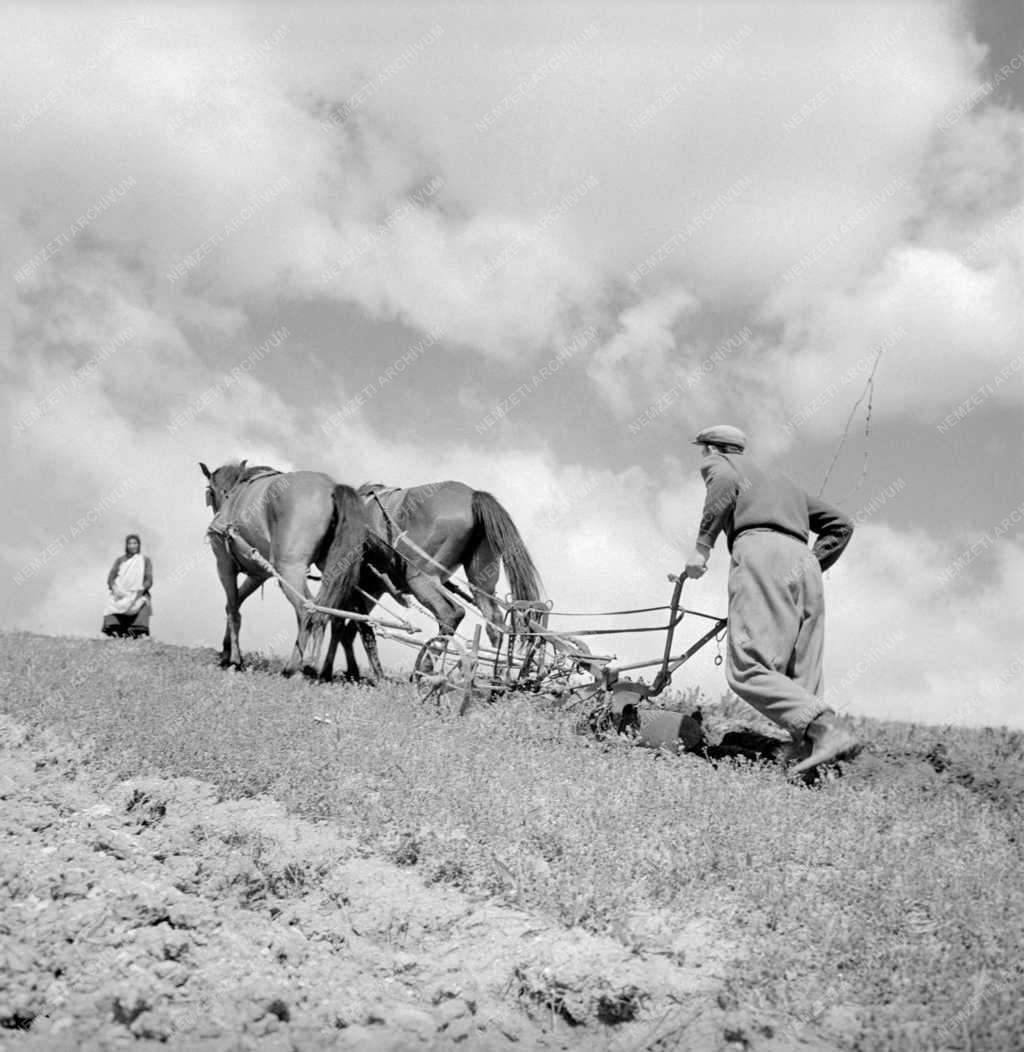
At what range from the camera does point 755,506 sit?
5992 millimetres

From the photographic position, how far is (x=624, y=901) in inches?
146

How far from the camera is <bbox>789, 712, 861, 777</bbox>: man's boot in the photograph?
5355 millimetres

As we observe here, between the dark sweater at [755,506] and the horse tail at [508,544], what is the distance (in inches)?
144

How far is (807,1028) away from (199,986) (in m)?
1.88

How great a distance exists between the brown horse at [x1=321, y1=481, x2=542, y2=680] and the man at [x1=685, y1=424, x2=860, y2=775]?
406cm

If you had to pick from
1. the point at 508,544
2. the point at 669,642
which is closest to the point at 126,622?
the point at 508,544

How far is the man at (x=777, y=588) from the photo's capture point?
5469 millimetres

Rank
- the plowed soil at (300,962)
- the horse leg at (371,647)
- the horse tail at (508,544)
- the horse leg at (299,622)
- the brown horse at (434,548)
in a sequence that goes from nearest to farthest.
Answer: the plowed soil at (300,962) → the horse tail at (508,544) → the horse leg at (299,622) → the brown horse at (434,548) → the horse leg at (371,647)

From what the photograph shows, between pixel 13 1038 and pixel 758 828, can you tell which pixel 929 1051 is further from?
pixel 13 1038

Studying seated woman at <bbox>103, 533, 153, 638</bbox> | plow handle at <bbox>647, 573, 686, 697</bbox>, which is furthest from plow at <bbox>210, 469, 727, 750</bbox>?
seated woman at <bbox>103, 533, 153, 638</bbox>

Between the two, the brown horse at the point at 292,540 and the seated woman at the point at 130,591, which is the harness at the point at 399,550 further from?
the seated woman at the point at 130,591

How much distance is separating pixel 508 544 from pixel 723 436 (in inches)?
154

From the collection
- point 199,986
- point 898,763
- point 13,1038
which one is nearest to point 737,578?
point 898,763

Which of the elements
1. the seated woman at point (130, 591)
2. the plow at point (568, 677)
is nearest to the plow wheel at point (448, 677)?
the plow at point (568, 677)
